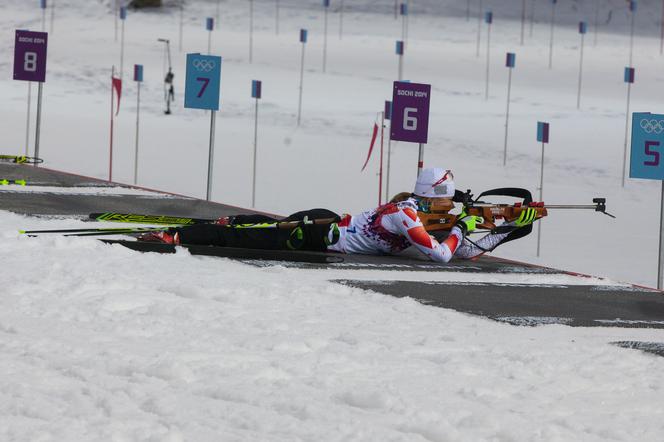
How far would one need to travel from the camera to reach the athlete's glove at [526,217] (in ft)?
37.8

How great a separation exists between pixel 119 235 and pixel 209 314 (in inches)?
137

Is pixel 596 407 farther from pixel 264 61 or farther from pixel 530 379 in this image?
pixel 264 61

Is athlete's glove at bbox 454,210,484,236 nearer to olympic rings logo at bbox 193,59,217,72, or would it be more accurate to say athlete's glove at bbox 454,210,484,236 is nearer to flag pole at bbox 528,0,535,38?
olympic rings logo at bbox 193,59,217,72

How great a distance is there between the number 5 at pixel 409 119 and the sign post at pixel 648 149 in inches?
104

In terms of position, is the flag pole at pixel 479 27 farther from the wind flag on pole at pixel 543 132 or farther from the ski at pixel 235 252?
the ski at pixel 235 252

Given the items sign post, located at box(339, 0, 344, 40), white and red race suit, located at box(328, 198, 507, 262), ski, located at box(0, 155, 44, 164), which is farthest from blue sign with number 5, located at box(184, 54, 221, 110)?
sign post, located at box(339, 0, 344, 40)

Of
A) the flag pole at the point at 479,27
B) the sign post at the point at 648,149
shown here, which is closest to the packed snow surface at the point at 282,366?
the sign post at the point at 648,149

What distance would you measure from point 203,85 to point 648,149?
5.80m

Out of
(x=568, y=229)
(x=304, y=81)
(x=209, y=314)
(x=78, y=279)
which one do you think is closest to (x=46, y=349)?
(x=209, y=314)

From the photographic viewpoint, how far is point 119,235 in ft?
38.7

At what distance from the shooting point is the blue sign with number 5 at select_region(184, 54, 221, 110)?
16.1m

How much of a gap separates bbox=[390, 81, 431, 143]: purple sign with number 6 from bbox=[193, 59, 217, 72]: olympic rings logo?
2.65 meters

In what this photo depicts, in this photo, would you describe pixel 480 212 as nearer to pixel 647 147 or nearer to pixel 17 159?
pixel 647 147

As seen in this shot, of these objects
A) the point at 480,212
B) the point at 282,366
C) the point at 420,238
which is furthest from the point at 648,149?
the point at 282,366
